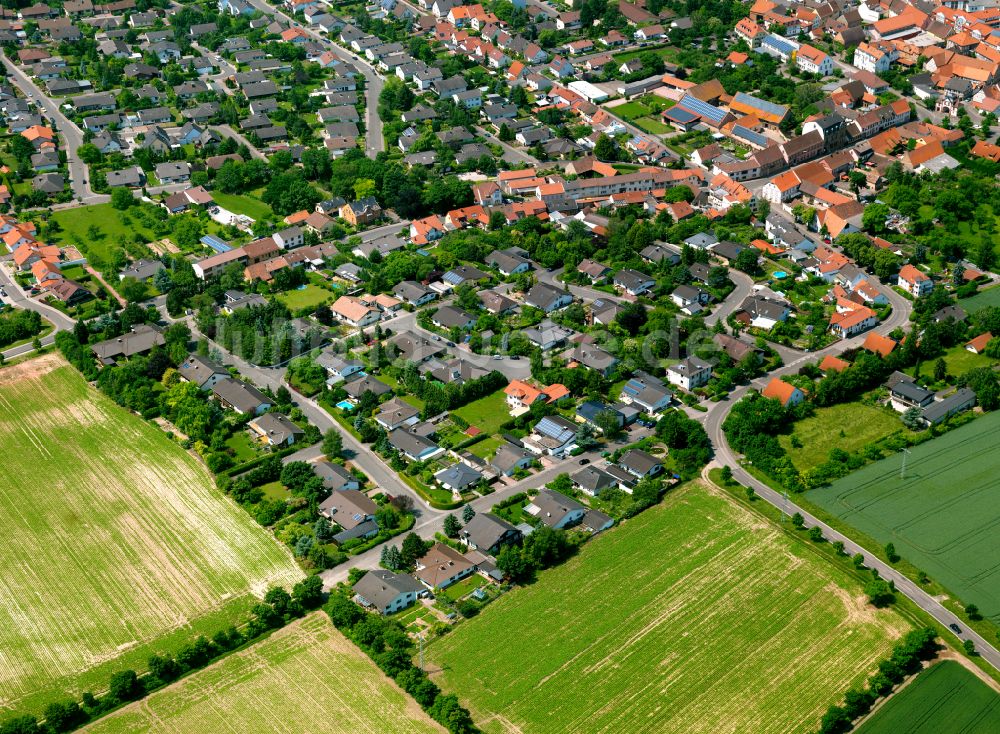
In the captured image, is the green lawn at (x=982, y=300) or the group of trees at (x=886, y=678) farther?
the green lawn at (x=982, y=300)

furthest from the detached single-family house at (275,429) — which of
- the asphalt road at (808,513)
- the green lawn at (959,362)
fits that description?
the green lawn at (959,362)

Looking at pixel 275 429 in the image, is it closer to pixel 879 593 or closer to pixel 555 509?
pixel 555 509

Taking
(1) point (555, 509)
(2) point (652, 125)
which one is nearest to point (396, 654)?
(1) point (555, 509)

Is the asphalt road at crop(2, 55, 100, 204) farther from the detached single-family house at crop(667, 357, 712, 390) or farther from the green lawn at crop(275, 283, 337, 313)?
the detached single-family house at crop(667, 357, 712, 390)

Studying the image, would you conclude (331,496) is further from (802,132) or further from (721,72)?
(721,72)

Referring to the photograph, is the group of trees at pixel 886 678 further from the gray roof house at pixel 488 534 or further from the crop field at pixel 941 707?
the gray roof house at pixel 488 534

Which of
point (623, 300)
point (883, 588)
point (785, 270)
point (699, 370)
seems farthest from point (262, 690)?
point (785, 270)
